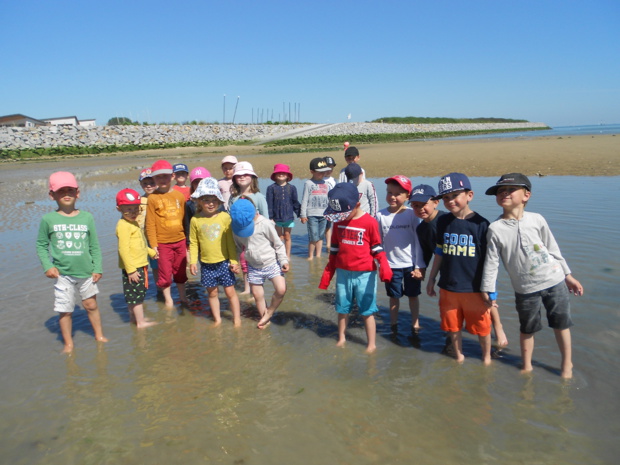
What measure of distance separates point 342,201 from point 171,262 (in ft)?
9.33

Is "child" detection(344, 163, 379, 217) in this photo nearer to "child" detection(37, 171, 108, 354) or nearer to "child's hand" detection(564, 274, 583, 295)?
"child's hand" detection(564, 274, 583, 295)

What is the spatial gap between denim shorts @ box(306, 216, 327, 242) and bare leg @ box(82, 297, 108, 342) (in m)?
3.76

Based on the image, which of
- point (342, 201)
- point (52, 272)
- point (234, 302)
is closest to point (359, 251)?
point (342, 201)

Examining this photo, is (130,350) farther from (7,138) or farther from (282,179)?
(7,138)

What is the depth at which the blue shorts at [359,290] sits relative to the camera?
4281 millimetres

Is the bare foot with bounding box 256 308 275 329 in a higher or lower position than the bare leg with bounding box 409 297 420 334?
lower

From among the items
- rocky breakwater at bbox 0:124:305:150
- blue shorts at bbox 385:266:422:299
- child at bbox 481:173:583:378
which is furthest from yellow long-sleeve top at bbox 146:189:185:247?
rocky breakwater at bbox 0:124:305:150

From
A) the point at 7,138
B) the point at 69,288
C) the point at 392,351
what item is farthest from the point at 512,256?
the point at 7,138

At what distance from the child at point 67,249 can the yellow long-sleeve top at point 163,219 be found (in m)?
0.96

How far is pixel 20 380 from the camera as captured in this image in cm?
412

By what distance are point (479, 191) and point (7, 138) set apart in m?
48.7

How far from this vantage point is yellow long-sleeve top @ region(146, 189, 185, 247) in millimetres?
5543

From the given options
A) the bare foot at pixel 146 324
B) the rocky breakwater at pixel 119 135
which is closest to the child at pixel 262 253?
the bare foot at pixel 146 324

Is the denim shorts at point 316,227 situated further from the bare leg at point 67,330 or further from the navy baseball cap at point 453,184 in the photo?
the bare leg at point 67,330
